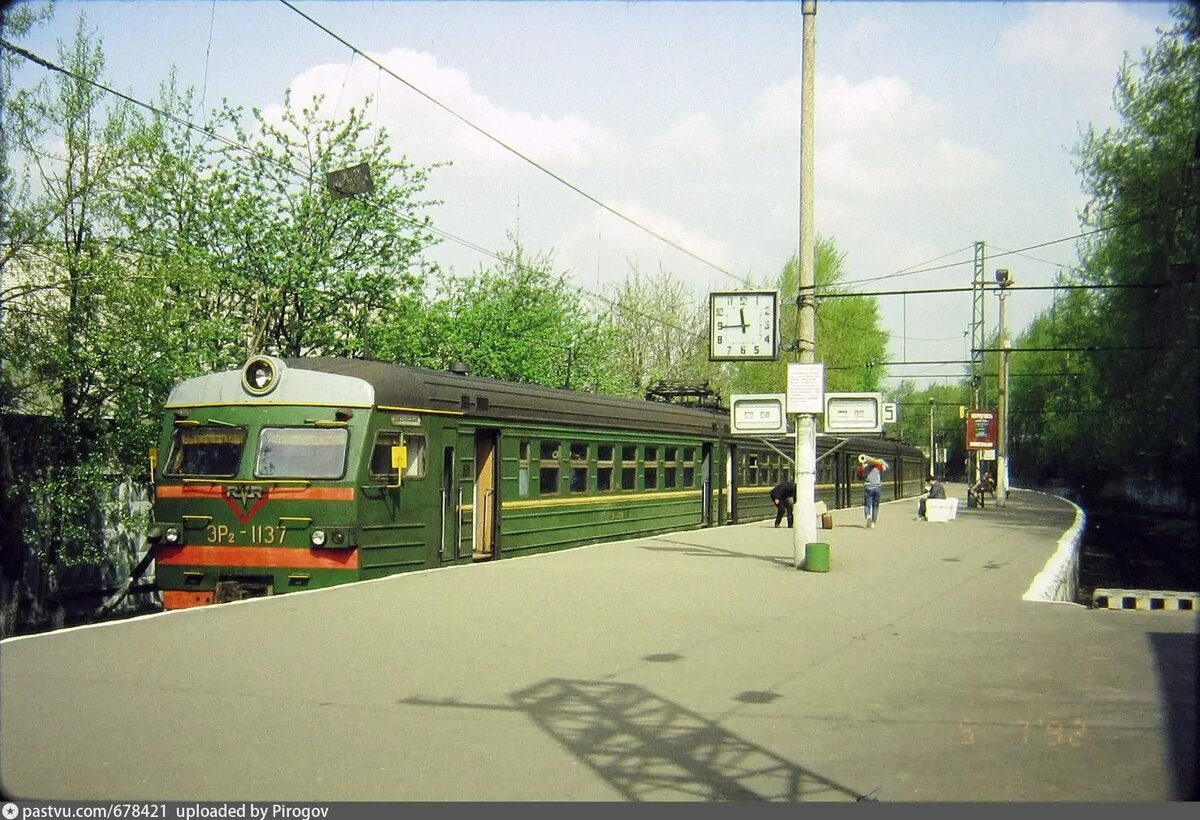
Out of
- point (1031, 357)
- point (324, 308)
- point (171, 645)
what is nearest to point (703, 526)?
point (324, 308)

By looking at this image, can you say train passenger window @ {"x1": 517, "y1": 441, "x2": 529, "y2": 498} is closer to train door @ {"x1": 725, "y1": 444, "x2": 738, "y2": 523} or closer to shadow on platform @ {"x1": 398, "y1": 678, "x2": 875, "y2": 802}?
shadow on platform @ {"x1": 398, "y1": 678, "x2": 875, "y2": 802}

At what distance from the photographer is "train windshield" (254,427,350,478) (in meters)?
14.1

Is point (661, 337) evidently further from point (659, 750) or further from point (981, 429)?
point (659, 750)

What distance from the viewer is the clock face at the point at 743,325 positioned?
1875cm

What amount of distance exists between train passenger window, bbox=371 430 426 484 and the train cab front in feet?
1.29

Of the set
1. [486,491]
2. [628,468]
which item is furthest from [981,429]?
[486,491]

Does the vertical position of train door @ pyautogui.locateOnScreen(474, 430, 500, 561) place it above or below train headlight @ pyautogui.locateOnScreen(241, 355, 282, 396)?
below

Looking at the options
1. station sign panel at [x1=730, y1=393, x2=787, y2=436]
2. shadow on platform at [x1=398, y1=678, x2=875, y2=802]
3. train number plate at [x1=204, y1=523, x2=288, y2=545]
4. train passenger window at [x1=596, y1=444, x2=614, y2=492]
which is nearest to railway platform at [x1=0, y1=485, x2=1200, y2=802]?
shadow on platform at [x1=398, y1=678, x2=875, y2=802]

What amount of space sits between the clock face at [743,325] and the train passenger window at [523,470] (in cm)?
333

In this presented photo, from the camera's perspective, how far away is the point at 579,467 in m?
20.4

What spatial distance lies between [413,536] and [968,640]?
736 centimetres

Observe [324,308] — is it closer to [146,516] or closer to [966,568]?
[146,516]

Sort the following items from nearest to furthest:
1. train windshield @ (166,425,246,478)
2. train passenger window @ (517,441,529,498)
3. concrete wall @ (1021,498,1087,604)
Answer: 1. concrete wall @ (1021,498,1087,604)
2. train windshield @ (166,425,246,478)
3. train passenger window @ (517,441,529,498)

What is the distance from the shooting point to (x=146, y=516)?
65.7 ft
